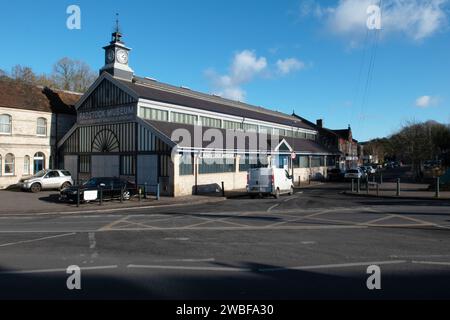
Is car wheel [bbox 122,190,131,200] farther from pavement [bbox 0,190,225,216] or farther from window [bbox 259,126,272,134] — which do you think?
window [bbox 259,126,272,134]

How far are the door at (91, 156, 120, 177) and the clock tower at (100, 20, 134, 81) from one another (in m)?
6.71

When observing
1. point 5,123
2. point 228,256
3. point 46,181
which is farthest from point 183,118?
point 228,256

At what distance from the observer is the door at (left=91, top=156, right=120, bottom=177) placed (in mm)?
29881

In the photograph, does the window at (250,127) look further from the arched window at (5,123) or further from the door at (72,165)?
the arched window at (5,123)

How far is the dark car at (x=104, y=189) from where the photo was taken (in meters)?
21.8

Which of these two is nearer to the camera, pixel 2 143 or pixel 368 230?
pixel 368 230

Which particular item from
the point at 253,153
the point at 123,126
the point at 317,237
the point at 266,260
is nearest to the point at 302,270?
the point at 266,260

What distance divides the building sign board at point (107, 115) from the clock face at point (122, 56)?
4729 mm

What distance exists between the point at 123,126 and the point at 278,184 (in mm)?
11818

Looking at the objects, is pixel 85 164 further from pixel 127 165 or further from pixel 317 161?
pixel 317 161

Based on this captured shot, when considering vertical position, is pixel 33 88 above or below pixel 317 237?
above

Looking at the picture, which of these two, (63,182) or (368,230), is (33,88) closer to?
(63,182)
